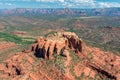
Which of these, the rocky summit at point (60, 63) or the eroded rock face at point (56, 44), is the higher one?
the eroded rock face at point (56, 44)

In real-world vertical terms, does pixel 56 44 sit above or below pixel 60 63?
above

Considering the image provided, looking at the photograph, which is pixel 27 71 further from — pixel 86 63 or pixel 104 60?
pixel 104 60

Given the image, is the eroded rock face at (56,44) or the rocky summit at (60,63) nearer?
the rocky summit at (60,63)

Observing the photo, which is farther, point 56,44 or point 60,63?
point 56,44

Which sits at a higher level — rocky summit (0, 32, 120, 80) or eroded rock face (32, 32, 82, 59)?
eroded rock face (32, 32, 82, 59)

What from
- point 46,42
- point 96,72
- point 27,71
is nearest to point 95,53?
point 96,72

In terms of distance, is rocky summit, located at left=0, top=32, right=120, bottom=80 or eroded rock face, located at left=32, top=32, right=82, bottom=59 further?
eroded rock face, located at left=32, top=32, right=82, bottom=59
